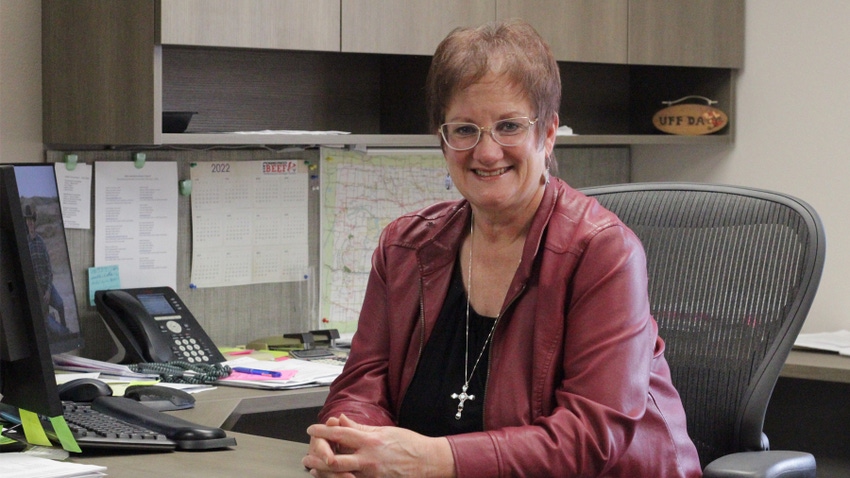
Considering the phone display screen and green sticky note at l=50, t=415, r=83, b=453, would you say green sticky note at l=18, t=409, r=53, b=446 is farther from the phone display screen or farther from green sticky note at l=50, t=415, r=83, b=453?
the phone display screen

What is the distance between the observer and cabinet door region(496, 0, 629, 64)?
2.95 metres

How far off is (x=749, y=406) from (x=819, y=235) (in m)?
0.30

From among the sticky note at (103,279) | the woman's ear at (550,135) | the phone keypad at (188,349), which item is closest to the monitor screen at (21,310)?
the woman's ear at (550,135)

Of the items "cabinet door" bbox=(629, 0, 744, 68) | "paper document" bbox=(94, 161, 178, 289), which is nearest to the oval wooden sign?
"cabinet door" bbox=(629, 0, 744, 68)

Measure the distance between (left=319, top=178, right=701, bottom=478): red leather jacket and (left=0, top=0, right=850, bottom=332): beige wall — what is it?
5.15 feet

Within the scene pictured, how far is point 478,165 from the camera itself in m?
1.70

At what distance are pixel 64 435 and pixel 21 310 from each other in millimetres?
191

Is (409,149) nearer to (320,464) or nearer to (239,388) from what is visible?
(239,388)

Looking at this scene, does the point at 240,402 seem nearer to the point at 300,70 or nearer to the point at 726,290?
the point at 726,290

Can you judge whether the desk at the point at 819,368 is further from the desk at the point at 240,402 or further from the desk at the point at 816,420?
the desk at the point at 240,402

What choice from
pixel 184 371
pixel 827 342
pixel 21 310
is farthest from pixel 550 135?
pixel 827 342

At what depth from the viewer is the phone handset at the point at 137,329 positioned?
8.19 ft

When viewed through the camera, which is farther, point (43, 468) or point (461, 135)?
point (461, 135)

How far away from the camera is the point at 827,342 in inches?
113
